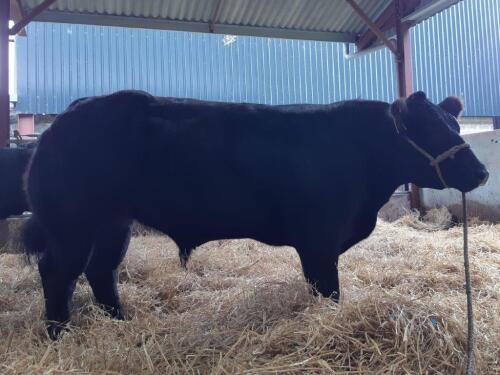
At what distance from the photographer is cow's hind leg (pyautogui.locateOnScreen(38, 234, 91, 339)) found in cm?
302

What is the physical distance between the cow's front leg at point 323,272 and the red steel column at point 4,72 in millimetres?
5162

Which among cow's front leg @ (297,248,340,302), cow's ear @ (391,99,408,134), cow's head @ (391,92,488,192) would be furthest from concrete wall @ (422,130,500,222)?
cow's front leg @ (297,248,340,302)

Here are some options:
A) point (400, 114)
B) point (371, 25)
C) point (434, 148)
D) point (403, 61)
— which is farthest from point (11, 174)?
point (403, 61)

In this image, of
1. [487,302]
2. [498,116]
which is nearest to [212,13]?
[487,302]

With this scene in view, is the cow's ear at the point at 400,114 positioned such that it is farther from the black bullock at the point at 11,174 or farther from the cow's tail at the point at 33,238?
the black bullock at the point at 11,174

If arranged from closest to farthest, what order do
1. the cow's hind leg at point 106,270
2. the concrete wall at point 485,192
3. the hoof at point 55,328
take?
the hoof at point 55,328 → the cow's hind leg at point 106,270 → the concrete wall at point 485,192

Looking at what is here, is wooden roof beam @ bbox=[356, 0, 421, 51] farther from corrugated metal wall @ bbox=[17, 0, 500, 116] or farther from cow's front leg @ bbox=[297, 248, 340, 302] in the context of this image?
cow's front leg @ bbox=[297, 248, 340, 302]

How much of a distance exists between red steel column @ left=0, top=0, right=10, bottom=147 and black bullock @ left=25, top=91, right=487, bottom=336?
3.66 metres

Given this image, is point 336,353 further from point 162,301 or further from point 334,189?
point 162,301

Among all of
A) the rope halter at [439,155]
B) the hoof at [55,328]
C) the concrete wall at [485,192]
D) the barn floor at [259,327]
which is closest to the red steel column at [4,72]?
the barn floor at [259,327]

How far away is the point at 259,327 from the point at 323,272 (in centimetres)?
74

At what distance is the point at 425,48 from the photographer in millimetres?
16438

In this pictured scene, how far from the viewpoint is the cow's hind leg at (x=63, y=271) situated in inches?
119

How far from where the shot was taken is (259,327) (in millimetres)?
2506
